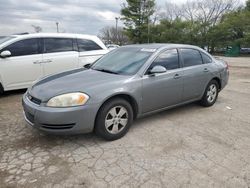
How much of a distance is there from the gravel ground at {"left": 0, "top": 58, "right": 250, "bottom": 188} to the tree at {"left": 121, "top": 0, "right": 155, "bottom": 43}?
36466 mm

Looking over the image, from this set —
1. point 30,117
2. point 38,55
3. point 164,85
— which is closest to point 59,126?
point 30,117

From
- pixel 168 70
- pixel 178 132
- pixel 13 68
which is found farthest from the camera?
pixel 13 68

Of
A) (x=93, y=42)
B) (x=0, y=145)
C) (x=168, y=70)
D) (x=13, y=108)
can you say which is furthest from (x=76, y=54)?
(x=0, y=145)

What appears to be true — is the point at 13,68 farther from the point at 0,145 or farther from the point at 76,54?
the point at 0,145

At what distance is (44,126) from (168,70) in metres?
2.30

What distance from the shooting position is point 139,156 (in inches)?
129

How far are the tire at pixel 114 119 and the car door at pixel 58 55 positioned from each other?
3.59 meters

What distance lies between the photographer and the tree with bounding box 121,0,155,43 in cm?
3906

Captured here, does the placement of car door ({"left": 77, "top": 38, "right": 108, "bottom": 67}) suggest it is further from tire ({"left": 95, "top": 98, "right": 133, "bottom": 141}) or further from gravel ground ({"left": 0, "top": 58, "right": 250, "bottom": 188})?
tire ({"left": 95, "top": 98, "right": 133, "bottom": 141})

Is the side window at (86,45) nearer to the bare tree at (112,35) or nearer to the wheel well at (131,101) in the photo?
the wheel well at (131,101)

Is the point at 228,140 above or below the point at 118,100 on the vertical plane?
below

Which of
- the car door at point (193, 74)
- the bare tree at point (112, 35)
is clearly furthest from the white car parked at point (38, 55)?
the bare tree at point (112, 35)

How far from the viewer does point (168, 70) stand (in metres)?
4.46

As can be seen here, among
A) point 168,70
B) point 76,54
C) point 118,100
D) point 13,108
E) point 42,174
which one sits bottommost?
point 42,174
